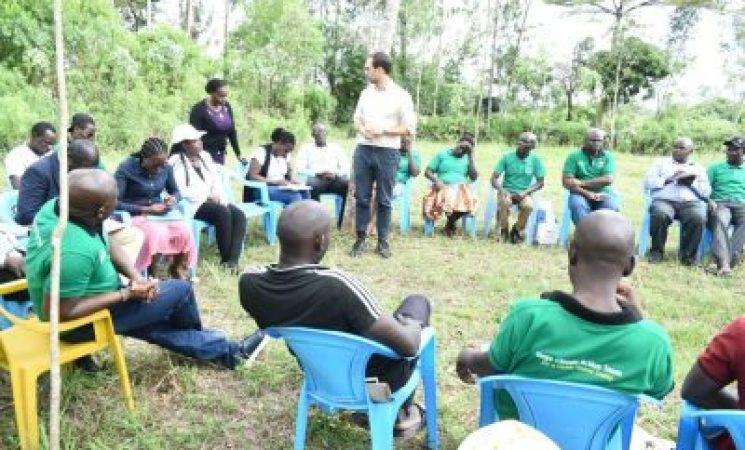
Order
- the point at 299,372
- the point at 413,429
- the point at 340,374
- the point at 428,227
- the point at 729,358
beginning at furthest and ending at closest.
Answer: the point at 428,227, the point at 299,372, the point at 413,429, the point at 340,374, the point at 729,358

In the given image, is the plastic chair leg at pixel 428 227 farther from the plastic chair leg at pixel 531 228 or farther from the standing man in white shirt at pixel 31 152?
the standing man in white shirt at pixel 31 152

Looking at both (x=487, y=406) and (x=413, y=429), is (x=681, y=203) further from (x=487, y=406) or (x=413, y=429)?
(x=487, y=406)

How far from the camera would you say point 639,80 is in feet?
78.5

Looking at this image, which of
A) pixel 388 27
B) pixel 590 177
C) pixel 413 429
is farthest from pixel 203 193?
pixel 590 177

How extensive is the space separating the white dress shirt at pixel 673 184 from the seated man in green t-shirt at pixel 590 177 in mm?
407

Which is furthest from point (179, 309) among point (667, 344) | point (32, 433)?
point (667, 344)

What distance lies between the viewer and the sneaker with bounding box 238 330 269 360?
384 centimetres

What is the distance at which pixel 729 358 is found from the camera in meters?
2.10

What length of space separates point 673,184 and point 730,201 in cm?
60

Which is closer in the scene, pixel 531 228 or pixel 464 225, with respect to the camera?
pixel 531 228

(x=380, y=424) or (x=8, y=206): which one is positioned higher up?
(x=8, y=206)

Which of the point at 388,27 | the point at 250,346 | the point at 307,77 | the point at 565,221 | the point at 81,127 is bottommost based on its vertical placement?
the point at 250,346

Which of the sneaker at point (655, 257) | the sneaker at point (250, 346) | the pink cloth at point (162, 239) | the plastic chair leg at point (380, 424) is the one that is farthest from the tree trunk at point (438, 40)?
the plastic chair leg at point (380, 424)

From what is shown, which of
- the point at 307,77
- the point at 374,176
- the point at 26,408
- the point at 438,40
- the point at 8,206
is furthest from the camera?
the point at 438,40
